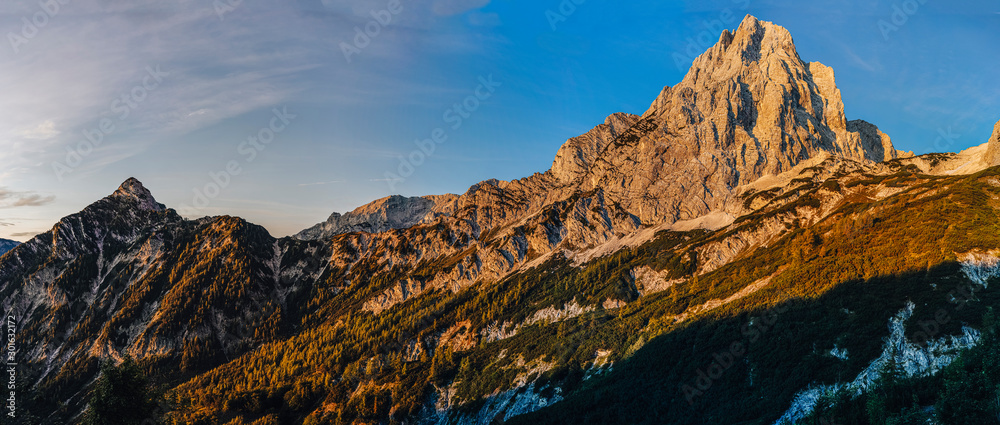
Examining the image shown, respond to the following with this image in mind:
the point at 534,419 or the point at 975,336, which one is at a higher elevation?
the point at 975,336

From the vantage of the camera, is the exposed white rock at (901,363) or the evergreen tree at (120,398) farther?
the exposed white rock at (901,363)

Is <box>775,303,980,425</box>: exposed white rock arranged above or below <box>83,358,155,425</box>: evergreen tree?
above

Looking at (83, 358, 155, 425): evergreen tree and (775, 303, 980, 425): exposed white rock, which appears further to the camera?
(775, 303, 980, 425): exposed white rock

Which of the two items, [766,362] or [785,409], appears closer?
[785,409]

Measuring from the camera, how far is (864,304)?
6240 inches

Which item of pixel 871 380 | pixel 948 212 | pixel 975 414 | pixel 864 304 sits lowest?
pixel 975 414

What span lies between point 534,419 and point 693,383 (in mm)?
54252

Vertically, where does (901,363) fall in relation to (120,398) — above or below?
above

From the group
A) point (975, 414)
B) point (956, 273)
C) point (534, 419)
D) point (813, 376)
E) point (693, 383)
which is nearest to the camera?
point (975, 414)

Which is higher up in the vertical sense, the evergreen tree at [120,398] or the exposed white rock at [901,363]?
the exposed white rock at [901,363]

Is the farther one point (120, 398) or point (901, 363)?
point (901, 363)

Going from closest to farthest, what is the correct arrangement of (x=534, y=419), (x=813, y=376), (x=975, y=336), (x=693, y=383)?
(x=975, y=336)
(x=813, y=376)
(x=693, y=383)
(x=534, y=419)

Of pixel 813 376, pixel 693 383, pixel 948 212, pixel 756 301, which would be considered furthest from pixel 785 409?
pixel 948 212

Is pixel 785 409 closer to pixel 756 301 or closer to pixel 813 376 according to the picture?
pixel 813 376
